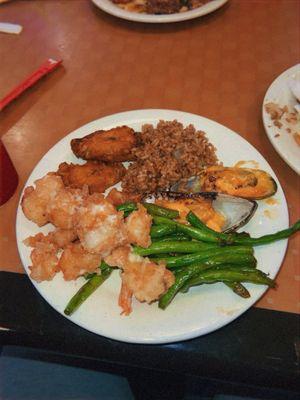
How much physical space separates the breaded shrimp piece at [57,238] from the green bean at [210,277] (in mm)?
Result: 365

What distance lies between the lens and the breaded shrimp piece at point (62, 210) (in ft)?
4.10

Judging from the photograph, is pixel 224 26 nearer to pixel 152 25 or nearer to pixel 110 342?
pixel 152 25

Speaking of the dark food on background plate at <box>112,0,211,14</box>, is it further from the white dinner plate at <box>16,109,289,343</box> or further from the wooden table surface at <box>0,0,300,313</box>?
the white dinner plate at <box>16,109,289,343</box>

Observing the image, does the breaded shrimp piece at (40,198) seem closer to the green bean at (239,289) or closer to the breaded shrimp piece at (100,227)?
the breaded shrimp piece at (100,227)

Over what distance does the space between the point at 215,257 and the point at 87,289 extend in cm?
39

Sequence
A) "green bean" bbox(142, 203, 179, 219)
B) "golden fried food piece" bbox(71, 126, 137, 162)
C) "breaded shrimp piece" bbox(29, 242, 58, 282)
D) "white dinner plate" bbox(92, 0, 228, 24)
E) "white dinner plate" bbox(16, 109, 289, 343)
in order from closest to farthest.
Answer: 1. "white dinner plate" bbox(16, 109, 289, 343)
2. "breaded shrimp piece" bbox(29, 242, 58, 282)
3. "green bean" bbox(142, 203, 179, 219)
4. "golden fried food piece" bbox(71, 126, 137, 162)
5. "white dinner plate" bbox(92, 0, 228, 24)

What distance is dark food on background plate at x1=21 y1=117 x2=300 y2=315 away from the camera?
113cm

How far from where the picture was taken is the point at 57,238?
4.10 ft

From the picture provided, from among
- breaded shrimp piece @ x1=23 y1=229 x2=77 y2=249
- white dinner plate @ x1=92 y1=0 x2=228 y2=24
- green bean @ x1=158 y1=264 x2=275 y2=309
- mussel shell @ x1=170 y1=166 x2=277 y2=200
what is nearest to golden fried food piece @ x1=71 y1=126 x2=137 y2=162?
mussel shell @ x1=170 y1=166 x2=277 y2=200

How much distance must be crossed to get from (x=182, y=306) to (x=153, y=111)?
90cm

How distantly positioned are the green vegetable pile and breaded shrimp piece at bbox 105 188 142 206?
178 millimetres

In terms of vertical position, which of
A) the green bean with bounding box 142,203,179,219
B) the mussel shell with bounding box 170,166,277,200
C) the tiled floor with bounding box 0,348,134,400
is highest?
the mussel shell with bounding box 170,166,277,200

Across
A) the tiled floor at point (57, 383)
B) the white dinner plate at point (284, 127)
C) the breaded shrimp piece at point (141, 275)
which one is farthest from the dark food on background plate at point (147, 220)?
the tiled floor at point (57, 383)

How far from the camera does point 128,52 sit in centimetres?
226
